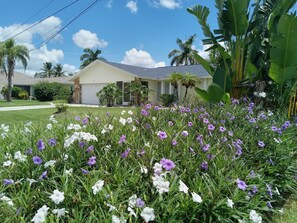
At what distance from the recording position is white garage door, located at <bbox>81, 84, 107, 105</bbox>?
31.6 m

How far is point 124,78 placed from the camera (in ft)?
92.4

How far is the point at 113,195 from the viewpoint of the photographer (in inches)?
87.4

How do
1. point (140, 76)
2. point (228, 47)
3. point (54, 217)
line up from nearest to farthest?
point (54, 217) < point (228, 47) < point (140, 76)

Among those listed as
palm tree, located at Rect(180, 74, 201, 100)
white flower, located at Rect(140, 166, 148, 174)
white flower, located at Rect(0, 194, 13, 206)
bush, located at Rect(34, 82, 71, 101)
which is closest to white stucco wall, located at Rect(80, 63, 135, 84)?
bush, located at Rect(34, 82, 71, 101)

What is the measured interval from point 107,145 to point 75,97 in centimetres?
3234

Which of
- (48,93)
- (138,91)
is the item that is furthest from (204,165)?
(48,93)

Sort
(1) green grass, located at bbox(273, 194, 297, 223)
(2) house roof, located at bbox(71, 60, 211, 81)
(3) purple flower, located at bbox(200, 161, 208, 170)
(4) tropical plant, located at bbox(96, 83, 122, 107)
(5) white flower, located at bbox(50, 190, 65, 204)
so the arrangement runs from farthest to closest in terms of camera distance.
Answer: (2) house roof, located at bbox(71, 60, 211, 81)
(4) tropical plant, located at bbox(96, 83, 122, 107)
(1) green grass, located at bbox(273, 194, 297, 223)
(3) purple flower, located at bbox(200, 161, 208, 170)
(5) white flower, located at bbox(50, 190, 65, 204)

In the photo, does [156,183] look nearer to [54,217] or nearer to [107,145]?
[54,217]

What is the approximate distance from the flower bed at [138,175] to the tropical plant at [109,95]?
21.2m

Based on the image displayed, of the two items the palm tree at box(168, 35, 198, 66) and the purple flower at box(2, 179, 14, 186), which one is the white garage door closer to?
the palm tree at box(168, 35, 198, 66)

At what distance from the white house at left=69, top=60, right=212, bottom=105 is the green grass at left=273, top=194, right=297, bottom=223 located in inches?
820

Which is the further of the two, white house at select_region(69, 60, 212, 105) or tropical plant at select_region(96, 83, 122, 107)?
white house at select_region(69, 60, 212, 105)

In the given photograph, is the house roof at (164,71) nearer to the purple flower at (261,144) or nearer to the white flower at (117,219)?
the purple flower at (261,144)

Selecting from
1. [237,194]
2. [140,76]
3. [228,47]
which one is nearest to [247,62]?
[228,47]
